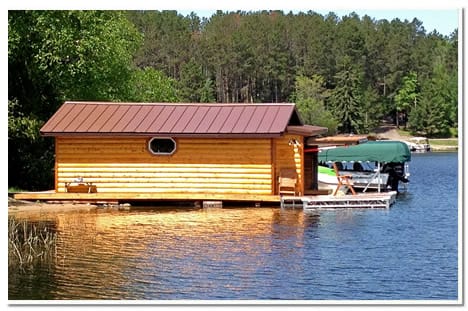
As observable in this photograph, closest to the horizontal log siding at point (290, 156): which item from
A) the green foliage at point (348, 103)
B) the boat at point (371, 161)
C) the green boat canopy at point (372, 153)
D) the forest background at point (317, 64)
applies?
the boat at point (371, 161)

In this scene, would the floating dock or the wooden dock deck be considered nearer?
the floating dock

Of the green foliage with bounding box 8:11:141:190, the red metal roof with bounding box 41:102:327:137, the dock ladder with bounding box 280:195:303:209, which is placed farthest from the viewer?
the green foliage with bounding box 8:11:141:190

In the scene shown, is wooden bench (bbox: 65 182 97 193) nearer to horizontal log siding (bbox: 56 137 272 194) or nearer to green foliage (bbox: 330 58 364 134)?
horizontal log siding (bbox: 56 137 272 194)

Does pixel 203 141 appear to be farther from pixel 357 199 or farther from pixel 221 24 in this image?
pixel 221 24

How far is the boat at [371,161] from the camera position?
24688mm

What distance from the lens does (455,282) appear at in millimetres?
13055

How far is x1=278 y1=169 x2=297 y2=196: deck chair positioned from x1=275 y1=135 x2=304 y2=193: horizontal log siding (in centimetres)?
23

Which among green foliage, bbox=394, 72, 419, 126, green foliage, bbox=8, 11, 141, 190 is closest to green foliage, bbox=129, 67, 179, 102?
green foliage, bbox=8, 11, 141, 190

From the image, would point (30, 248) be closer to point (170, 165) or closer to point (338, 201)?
point (170, 165)

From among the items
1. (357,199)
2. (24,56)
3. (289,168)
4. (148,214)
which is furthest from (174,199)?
(24,56)

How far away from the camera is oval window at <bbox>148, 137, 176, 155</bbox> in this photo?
21906 millimetres

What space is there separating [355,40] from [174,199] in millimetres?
43435

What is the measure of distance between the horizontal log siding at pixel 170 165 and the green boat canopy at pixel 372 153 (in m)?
4.31

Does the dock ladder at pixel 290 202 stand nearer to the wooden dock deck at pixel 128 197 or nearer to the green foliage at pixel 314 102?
the wooden dock deck at pixel 128 197
